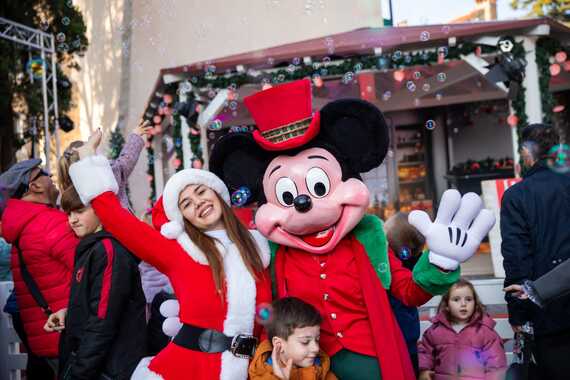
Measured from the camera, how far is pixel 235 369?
245 cm

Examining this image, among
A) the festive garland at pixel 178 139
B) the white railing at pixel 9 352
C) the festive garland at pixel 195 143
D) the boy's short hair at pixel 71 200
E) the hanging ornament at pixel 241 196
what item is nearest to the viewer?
the hanging ornament at pixel 241 196

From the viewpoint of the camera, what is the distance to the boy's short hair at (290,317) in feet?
7.85

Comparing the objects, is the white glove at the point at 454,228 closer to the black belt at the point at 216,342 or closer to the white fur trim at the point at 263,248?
the white fur trim at the point at 263,248

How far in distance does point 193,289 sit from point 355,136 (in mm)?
887

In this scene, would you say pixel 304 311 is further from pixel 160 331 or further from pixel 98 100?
pixel 98 100

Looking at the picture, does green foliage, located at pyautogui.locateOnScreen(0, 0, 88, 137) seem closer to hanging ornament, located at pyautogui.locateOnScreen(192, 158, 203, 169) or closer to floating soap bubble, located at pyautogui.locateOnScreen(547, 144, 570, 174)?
hanging ornament, located at pyautogui.locateOnScreen(192, 158, 203, 169)

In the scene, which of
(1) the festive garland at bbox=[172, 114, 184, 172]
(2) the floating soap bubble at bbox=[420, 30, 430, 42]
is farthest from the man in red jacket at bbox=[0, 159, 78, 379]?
(1) the festive garland at bbox=[172, 114, 184, 172]

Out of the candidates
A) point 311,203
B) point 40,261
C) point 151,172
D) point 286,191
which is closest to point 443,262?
point 311,203

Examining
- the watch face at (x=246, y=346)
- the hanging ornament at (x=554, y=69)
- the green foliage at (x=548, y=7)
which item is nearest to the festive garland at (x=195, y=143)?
the hanging ornament at (x=554, y=69)

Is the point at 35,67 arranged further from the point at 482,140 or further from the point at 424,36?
the point at 424,36

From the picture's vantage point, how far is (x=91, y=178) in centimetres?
258

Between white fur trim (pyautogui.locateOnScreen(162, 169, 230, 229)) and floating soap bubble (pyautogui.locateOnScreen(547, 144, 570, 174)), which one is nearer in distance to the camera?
white fur trim (pyautogui.locateOnScreen(162, 169, 230, 229))

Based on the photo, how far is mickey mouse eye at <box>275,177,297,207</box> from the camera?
2.68 m

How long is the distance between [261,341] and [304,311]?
235 mm
